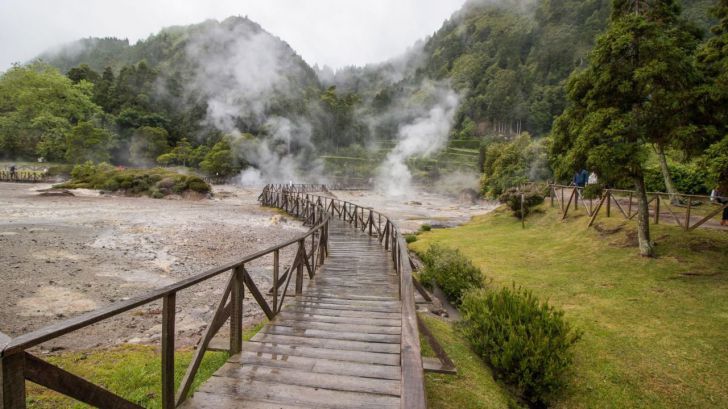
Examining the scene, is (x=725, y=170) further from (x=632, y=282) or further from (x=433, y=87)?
(x=433, y=87)

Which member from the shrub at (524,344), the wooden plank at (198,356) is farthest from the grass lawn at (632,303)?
the wooden plank at (198,356)

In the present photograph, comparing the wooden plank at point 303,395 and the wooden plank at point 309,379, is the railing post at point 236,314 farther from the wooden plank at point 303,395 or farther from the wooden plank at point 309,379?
the wooden plank at point 303,395

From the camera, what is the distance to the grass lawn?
6.16 m

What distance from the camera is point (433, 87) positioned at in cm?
13275

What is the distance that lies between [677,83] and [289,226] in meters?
18.5

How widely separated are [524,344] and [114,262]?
12441mm

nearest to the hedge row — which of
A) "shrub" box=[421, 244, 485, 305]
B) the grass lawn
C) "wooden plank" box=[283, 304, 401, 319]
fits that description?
the grass lawn

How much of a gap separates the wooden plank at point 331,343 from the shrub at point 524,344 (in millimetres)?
2676

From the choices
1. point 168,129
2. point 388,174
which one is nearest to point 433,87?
point 388,174

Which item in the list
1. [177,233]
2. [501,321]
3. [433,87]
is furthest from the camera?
[433,87]

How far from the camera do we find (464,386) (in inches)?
208

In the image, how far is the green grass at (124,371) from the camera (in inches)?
177

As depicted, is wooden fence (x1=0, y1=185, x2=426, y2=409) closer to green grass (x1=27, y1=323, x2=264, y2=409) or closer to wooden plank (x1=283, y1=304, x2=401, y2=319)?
green grass (x1=27, y1=323, x2=264, y2=409)

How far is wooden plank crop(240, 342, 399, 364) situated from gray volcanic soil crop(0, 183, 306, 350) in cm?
326
